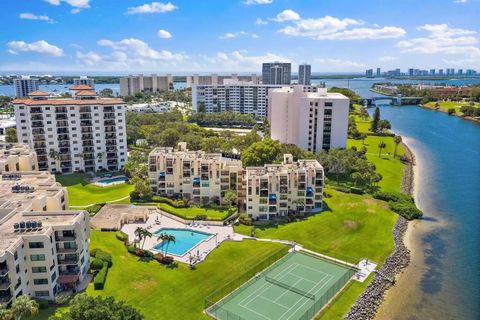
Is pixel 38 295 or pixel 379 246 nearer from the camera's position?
pixel 38 295

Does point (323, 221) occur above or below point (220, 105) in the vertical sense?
below

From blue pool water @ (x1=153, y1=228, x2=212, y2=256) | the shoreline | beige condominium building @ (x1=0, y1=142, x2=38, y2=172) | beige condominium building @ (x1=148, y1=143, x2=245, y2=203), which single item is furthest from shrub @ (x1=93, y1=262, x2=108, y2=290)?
beige condominium building @ (x1=0, y1=142, x2=38, y2=172)

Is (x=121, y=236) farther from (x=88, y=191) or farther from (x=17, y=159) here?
(x=17, y=159)

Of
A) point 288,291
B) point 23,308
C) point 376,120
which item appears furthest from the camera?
point 376,120

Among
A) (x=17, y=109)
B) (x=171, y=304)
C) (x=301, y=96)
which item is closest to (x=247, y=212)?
(x=171, y=304)

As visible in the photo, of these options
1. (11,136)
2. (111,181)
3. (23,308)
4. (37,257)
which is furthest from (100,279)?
(11,136)

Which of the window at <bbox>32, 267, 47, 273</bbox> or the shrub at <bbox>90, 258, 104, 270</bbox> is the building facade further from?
the window at <bbox>32, 267, 47, 273</bbox>

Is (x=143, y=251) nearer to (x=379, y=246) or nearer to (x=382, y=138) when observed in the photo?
Answer: (x=379, y=246)
